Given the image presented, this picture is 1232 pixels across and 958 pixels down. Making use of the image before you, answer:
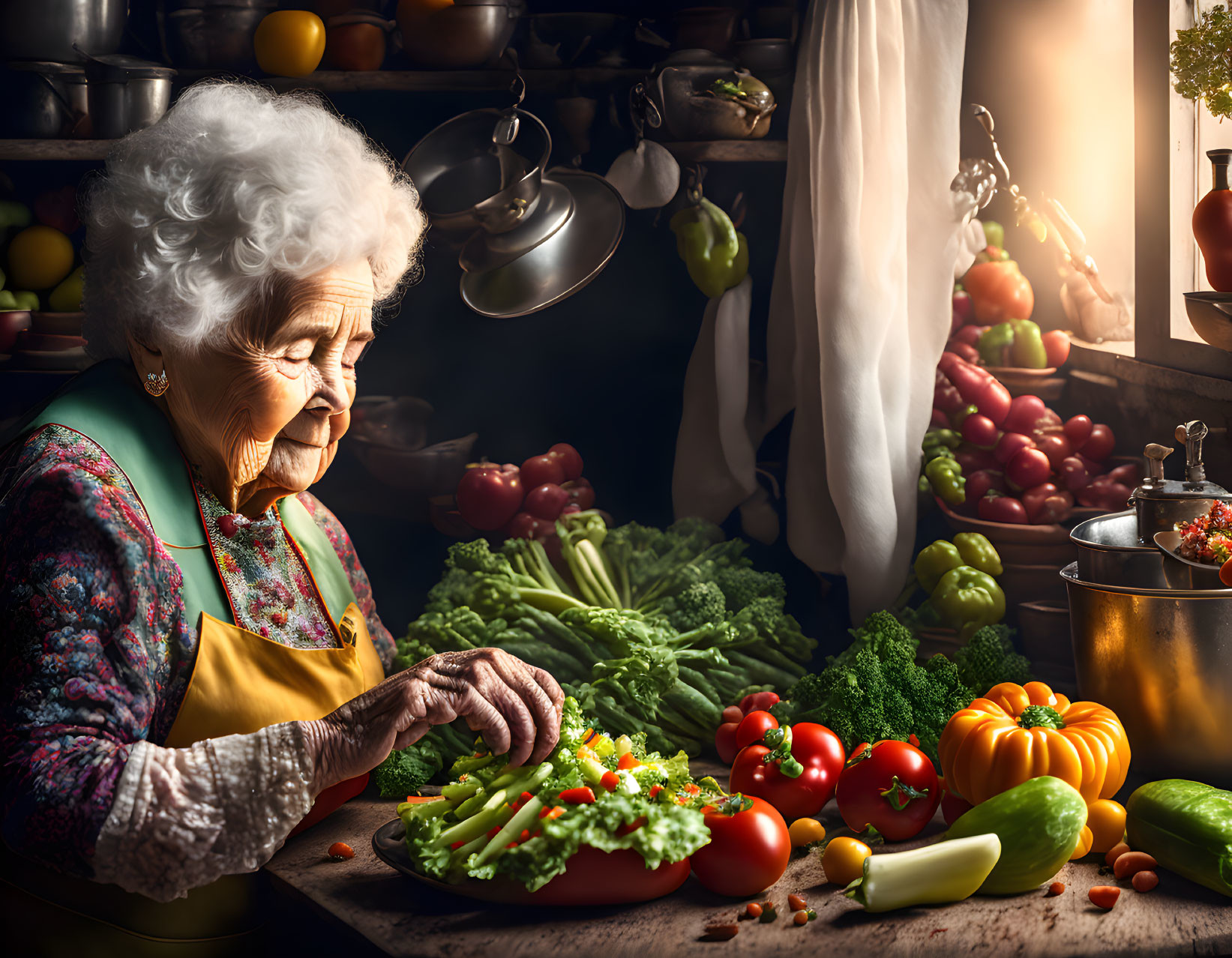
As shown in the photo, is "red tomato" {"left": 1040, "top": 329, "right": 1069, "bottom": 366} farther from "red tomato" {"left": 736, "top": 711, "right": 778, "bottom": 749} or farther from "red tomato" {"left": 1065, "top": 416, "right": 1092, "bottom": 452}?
"red tomato" {"left": 736, "top": 711, "right": 778, "bottom": 749}

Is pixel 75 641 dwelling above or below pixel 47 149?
below

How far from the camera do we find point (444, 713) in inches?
52.7

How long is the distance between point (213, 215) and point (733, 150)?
1.32 m

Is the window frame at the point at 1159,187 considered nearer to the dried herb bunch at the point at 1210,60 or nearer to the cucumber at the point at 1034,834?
the dried herb bunch at the point at 1210,60

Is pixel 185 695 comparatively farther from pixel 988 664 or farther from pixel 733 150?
pixel 733 150

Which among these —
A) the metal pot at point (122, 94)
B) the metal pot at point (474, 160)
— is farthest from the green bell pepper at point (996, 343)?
the metal pot at point (122, 94)

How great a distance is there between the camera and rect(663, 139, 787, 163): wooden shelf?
91.0 inches

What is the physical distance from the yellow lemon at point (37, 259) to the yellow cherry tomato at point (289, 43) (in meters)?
0.73

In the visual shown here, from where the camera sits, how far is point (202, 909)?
146 centimetres

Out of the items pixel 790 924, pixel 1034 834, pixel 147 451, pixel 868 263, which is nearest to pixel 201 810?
pixel 147 451

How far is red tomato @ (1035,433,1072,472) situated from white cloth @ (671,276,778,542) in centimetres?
67

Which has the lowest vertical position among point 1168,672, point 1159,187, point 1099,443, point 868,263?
point 1168,672

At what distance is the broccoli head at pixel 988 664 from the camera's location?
193cm

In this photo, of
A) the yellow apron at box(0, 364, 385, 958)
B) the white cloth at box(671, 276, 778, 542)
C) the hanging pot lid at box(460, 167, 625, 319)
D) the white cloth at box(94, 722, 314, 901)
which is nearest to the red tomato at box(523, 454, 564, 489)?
the white cloth at box(671, 276, 778, 542)
